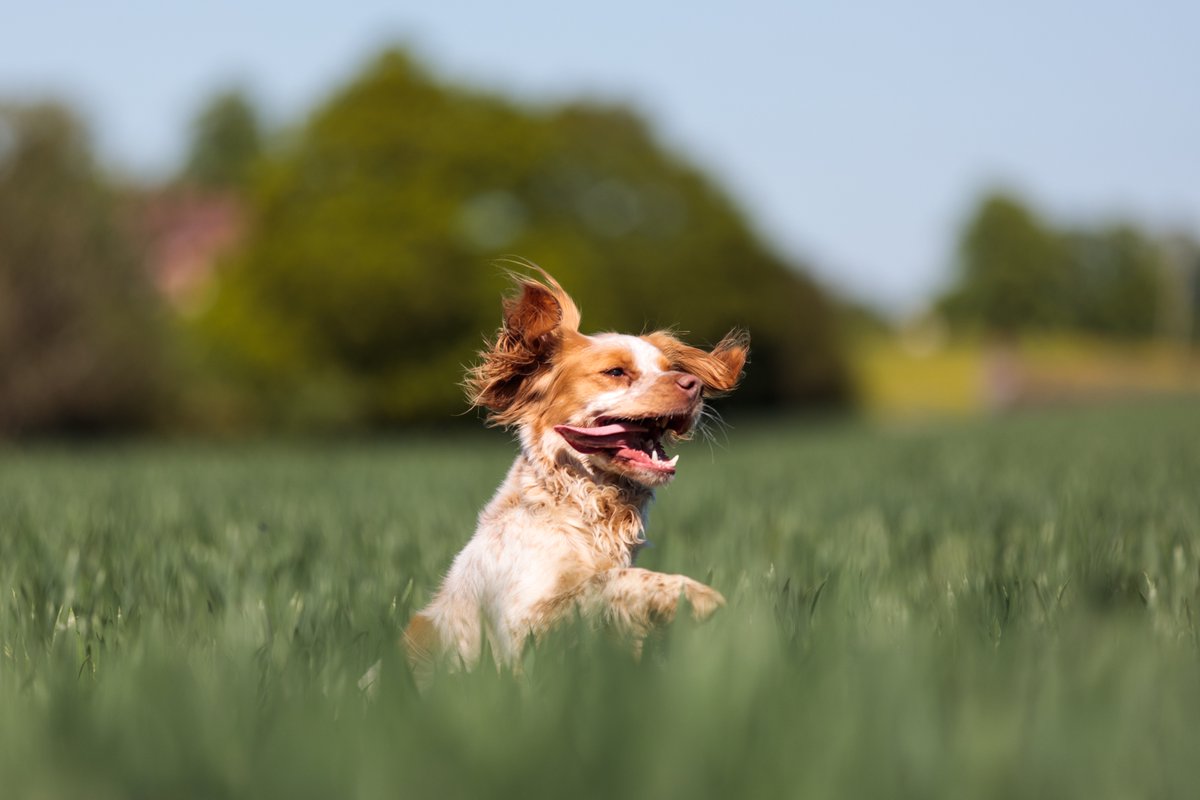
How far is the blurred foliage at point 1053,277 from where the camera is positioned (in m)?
109

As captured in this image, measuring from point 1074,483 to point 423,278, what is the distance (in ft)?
113

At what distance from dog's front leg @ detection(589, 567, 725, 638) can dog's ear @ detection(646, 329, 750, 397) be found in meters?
0.86

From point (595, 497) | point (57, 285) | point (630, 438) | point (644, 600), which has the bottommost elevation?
point (57, 285)

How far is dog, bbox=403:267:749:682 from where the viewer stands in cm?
285

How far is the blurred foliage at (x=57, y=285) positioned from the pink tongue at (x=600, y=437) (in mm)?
26396

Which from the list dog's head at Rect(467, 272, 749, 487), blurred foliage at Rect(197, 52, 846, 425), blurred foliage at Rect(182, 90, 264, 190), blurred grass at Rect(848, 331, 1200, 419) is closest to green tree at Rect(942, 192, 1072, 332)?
blurred grass at Rect(848, 331, 1200, 419)

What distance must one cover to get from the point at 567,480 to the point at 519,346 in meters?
0.42

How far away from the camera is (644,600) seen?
9.11 feet

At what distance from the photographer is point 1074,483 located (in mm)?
9273

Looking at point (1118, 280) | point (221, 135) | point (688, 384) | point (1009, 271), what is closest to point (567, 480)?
point (688, 384)

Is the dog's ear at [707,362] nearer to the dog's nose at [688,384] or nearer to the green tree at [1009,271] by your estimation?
the dog's nose at [688,384]

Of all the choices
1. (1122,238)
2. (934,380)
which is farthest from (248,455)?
(1122,238)

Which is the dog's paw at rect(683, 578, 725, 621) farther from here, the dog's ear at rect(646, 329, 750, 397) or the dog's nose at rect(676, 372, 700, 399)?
the dog's ear at rect(646, 329, 750, 397)

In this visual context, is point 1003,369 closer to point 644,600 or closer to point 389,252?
point 389,252
